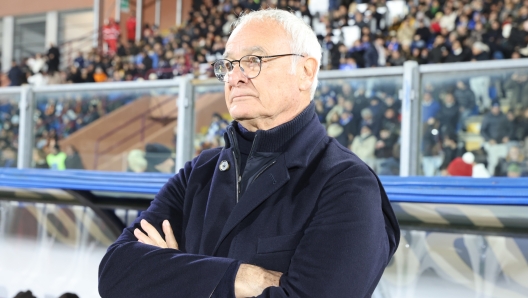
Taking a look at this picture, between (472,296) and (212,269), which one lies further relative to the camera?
(472,296)

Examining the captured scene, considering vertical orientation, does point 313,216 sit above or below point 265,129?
below

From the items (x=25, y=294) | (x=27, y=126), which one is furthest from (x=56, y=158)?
(x=25, y=294)

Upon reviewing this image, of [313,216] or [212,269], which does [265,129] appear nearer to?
[313,216]

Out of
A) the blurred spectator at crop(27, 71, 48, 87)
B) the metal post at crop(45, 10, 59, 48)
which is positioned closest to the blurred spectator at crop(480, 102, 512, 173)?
the blurred spectator at crop(27, 71, 48, 87)

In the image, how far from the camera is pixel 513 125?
14.4 feet

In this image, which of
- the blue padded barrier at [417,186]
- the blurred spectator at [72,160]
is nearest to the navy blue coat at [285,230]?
the blue padded barrier at [417,186]

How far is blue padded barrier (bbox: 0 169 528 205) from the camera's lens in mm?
2490

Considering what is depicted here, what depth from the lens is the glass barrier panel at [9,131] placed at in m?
6.49

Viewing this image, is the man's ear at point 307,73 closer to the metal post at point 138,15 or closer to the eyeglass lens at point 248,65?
the eyeglass lens at point 248,65

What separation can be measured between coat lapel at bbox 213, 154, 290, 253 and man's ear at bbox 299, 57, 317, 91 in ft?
0.83

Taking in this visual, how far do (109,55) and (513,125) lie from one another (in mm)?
14467

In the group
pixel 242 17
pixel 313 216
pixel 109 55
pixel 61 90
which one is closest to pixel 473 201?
pixel 313 216

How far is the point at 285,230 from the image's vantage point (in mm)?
1825

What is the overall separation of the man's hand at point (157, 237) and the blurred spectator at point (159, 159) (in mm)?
3435
